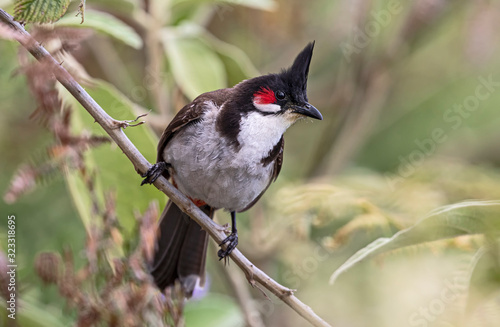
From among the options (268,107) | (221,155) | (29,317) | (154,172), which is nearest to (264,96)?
(268,107)

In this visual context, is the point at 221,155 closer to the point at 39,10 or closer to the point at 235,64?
the point at 235,64

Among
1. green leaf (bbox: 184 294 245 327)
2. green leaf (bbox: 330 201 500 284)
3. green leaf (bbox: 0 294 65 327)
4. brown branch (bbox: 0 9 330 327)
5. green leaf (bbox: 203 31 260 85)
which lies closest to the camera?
green leaf (bbox: 330 201 500 284)

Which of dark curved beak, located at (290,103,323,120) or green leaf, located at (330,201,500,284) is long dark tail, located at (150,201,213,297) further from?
green leaf, located at (330,201,500,284)

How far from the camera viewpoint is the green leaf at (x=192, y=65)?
2.29 m

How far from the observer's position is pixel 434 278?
2227 millimetres

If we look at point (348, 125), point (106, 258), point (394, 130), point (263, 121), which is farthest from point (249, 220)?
point (106, 258)

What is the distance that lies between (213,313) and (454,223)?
122cm

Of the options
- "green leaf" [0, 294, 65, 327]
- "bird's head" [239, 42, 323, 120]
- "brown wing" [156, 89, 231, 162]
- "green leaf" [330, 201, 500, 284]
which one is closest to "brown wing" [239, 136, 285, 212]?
"bird's head" [239, 42, 323, 120]

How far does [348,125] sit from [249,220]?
687mm

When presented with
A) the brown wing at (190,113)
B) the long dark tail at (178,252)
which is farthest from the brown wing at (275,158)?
the long dark tail at (178,252)

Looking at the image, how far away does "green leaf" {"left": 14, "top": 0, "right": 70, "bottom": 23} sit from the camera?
1101 millimetres

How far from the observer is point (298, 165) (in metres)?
3.41

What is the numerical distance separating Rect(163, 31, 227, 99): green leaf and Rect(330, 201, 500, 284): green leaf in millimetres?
1234

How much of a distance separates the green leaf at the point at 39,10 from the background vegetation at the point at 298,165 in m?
0.01
